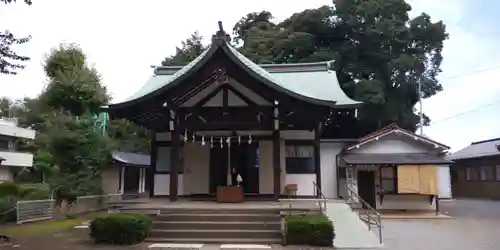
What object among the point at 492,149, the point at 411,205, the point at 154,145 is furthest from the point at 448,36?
the point at 154,145

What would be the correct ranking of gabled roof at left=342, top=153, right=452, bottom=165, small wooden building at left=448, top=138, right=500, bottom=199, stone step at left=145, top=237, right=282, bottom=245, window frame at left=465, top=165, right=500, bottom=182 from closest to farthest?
1. stone step at left=145, top=237, right=282, bottom=245
2. gabled roof at left=342, top=153, right=452, bottom=165
3. window frame at left=465, top=165, right=500, bottom=182
4. small wooden building at left=448, top=138, right=500, bottom=199

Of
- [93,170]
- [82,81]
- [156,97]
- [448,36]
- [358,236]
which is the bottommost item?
[358,236]

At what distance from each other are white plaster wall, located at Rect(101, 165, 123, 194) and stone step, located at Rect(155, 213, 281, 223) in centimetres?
1184

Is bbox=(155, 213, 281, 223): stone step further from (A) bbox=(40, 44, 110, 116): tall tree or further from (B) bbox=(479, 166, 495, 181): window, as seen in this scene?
(B) bbox=(479, 166, 495, 181): window

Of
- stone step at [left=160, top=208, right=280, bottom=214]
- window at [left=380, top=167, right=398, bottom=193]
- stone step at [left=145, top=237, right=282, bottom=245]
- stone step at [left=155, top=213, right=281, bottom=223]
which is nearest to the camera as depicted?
stone step at [left=145, top=237, right=282, bottom=245]

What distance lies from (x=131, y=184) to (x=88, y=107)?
913 centimetres

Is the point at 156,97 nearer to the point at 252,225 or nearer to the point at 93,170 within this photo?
the point at 252,225

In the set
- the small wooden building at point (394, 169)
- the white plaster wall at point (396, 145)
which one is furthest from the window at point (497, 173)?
the white plaster wall at point (396, 145)

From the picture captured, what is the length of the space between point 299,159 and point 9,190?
11583 millimetres

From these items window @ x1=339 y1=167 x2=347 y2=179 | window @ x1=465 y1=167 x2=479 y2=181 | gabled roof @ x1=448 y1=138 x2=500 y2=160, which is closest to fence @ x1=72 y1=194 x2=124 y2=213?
window @ x1=339 y1=167 x2=347 y2=179

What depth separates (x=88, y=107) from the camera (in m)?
19.8

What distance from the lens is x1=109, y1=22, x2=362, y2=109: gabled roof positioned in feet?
41.9

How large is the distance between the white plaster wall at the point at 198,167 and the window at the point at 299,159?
305cm

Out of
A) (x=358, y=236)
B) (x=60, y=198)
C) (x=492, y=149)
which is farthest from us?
(x=492, y=149)
